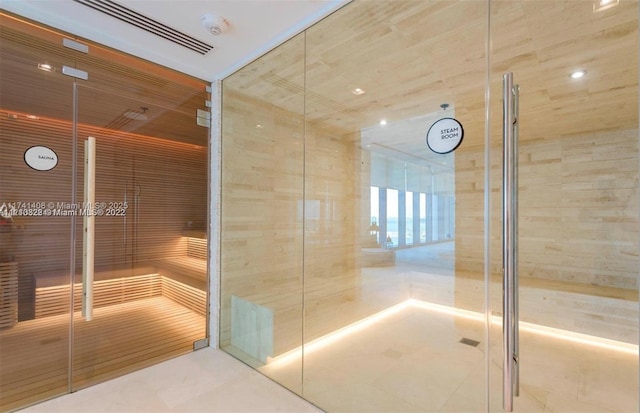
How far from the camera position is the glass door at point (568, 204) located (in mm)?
1394

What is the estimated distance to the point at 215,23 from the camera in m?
2.25

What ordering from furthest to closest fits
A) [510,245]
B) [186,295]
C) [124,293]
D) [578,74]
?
[186,295], [124,293], [578,74], [510,245]

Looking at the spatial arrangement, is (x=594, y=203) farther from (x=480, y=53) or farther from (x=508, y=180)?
(x=480, y=53)

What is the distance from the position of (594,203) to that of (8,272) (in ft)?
12.2

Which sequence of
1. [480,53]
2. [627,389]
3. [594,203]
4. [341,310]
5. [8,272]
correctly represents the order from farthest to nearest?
[341,310], [8,272], [480,53], [594,203], [627,389]

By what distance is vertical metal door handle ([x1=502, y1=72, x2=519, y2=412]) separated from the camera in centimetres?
137

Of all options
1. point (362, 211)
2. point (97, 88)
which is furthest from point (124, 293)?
point (362, 211)

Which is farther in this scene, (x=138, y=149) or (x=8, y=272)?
(x=138, y=149)

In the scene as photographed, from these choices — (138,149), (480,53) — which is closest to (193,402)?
(138,149)

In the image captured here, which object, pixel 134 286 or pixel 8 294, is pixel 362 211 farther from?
pixel 8 294

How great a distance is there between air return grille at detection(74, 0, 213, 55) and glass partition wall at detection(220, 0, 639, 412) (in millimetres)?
509

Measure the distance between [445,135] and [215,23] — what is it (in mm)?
1802

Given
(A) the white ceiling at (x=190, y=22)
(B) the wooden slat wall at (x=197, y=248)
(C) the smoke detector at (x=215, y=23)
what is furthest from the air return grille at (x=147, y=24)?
(B) the wooden slat wall at (x=197, y=248)

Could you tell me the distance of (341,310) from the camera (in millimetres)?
2711
